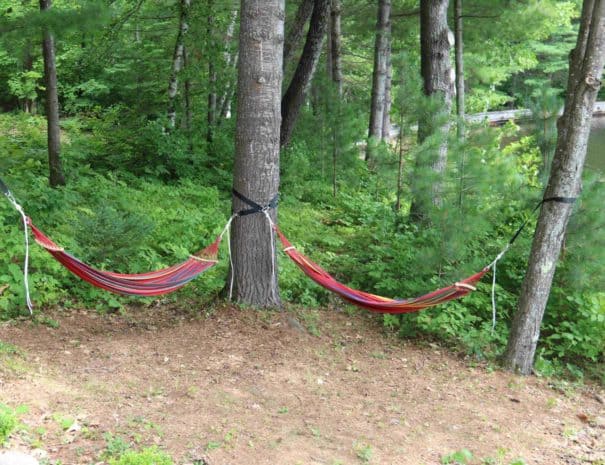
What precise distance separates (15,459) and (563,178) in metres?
3.90

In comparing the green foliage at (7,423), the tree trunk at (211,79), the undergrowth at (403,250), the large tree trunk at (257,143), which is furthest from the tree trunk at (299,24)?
the green foliage at (7,423)

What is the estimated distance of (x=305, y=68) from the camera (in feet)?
30.7

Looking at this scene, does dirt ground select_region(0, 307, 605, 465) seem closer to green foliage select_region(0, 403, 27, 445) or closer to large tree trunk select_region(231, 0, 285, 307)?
green foliage select_region(0, 403, 27, 445)

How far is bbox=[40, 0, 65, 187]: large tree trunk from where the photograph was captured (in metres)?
6.92

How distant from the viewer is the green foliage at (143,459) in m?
2.71

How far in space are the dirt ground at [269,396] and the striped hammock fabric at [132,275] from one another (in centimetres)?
40

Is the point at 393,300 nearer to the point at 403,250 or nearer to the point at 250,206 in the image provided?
the point at 250,206

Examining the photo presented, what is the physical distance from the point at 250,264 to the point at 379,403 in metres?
1.54

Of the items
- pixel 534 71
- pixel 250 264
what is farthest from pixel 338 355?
pixel 534 71

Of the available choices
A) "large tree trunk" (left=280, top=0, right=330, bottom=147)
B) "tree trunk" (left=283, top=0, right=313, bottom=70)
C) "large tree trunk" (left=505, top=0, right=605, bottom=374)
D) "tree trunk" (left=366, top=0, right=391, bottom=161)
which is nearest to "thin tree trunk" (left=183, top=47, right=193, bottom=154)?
"large tree trunk" (left=280, top=0, right=330, bottom=147)

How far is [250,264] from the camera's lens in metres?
4.93

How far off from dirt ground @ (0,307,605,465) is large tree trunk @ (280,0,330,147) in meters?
4.89

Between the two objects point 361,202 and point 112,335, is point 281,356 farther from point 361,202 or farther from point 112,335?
point 361,202

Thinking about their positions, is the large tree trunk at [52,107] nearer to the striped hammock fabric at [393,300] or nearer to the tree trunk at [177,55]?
the tree trunk at [177,55]
